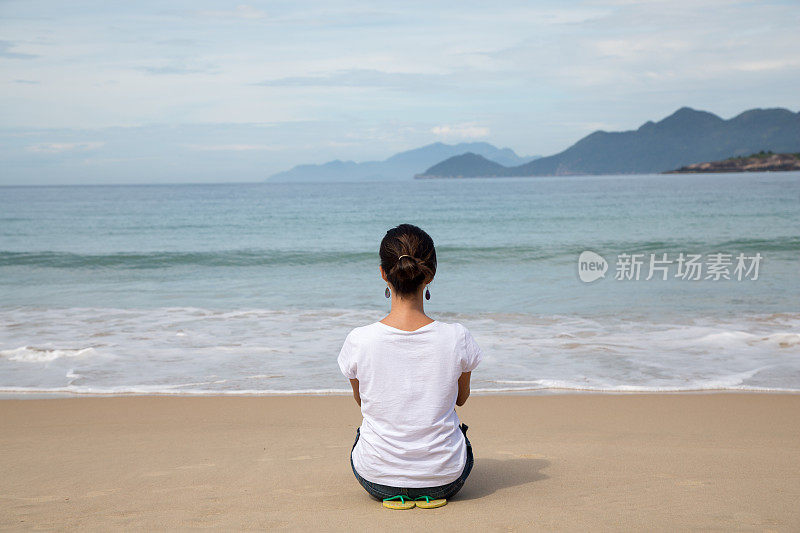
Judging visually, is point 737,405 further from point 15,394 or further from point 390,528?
point 15,394

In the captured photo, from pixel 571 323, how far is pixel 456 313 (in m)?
1.90

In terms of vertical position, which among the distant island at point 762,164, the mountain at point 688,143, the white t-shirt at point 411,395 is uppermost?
the mountain at point 688,143

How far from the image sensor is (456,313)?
398 inches

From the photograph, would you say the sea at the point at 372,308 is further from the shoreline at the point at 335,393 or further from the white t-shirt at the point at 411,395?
the white t-shirt at the point at 411,395

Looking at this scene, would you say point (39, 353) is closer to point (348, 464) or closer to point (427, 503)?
point (348, 464)

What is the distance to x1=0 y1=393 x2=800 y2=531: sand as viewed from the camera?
292cm

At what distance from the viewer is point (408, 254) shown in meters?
2.64

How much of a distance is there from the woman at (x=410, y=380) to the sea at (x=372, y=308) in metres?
2.86

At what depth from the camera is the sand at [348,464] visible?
292cm

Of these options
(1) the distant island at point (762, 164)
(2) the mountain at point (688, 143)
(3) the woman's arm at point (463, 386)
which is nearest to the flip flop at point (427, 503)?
(3) the woman's arm at point (463, 386)

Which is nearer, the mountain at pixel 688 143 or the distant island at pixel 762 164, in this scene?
the distant island at pixel 762 164

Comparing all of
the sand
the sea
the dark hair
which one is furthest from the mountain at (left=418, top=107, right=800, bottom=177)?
the dark hair

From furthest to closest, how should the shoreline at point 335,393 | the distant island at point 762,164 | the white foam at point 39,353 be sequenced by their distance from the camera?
1. the distant island at point 762,164
2. the white foam at point 39,353
3. the shoreline at point 335,393

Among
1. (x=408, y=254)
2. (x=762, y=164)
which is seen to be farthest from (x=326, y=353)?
(x=762, y=164)
